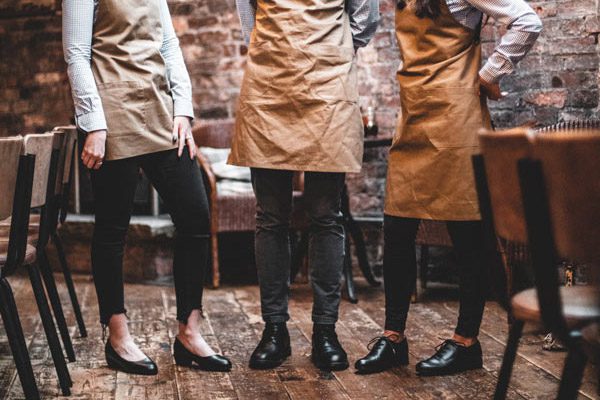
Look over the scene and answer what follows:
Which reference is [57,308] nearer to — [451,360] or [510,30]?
[451,360]

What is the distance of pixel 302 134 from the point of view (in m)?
2.80

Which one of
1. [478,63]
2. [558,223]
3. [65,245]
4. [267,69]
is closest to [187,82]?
[267,69]

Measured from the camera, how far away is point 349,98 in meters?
2.83

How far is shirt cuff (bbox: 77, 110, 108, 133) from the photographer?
8.67 ft

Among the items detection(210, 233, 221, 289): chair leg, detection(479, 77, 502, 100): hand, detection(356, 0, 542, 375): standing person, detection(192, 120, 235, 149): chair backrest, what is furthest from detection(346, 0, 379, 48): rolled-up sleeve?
detection(192, 120, 235, 149): chair backrest

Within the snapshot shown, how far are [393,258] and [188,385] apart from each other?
753 millimetres

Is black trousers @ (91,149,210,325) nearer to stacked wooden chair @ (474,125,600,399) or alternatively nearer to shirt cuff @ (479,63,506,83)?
shirt cuff @ (479,63,506,83)

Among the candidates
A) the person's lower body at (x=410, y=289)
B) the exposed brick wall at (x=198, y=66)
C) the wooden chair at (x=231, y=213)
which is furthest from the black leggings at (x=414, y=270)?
the exposed brick wall at (x=198, y=66)

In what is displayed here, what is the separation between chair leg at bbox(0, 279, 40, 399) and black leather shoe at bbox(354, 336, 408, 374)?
1.00 meters

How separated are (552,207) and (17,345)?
148cm

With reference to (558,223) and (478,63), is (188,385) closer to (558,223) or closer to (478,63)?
(478,63)

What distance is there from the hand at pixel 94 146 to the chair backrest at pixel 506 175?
4.38ft

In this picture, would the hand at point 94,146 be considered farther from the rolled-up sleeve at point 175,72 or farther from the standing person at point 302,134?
the standing person at point 302,134

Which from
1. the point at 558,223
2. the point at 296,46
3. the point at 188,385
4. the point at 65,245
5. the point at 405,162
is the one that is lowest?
the point at 65,245
